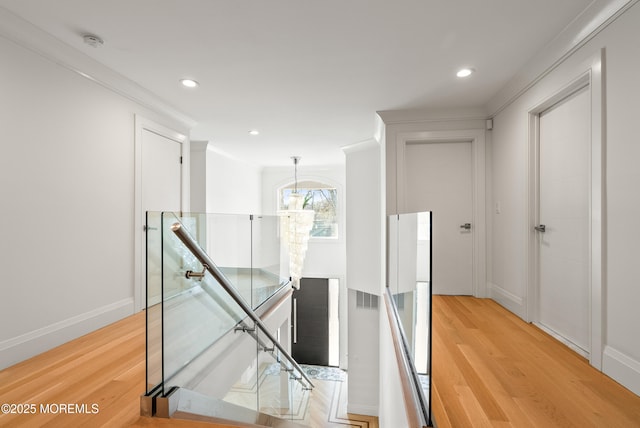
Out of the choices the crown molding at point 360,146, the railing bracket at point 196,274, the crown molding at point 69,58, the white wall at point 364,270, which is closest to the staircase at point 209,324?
the railing bracket at point 196,274

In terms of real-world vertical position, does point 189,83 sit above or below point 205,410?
above

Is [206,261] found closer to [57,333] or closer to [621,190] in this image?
[57,333]

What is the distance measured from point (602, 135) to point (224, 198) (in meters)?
5.43

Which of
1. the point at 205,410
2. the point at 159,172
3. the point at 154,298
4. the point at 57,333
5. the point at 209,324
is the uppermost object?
the point at 159,172

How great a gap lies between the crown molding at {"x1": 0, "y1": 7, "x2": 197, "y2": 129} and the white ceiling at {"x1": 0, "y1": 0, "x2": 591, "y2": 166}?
58 mm

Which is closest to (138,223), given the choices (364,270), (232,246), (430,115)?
(232,246)

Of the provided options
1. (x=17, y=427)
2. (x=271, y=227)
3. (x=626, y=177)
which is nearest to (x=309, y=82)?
(x=271, y=227)

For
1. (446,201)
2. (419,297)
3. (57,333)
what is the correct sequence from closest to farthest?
(419,297)
(57,333)
(446,201)

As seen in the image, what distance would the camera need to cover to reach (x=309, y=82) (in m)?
2.85

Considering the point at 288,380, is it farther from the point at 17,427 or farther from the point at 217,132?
the point at 217,132

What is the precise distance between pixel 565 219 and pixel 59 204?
368 cm

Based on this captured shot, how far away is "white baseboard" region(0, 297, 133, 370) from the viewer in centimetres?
190

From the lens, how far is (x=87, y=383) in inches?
69.4

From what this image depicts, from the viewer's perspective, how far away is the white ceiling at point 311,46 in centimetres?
182
